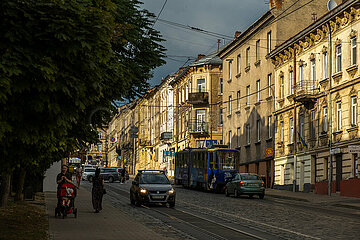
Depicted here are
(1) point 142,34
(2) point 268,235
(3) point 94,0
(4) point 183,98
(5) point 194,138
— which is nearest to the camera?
(3) point 94,0

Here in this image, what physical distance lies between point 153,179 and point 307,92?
18.0 meters

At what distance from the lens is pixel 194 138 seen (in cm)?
7338

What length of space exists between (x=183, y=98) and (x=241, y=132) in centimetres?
2215

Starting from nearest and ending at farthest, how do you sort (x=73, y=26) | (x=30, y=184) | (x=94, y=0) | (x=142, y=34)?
(x=73, y=26), (x=94, y=0), (x=142, y=34), (x=30, y=184)

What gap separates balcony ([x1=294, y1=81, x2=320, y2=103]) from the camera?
42.1 m

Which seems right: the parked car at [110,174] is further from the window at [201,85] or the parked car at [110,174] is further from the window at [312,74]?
the window at [312,74]

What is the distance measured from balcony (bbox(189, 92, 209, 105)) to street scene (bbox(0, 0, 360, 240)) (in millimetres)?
216

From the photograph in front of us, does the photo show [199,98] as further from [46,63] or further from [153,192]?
[46,63]

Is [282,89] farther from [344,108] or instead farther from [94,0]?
[94,0]

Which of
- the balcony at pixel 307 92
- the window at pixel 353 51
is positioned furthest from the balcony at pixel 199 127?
the window at pixel 353 51

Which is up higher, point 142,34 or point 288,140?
point 142,34

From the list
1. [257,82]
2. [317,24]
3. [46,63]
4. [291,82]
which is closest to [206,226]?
[46,63]

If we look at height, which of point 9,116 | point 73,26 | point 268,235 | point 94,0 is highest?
point 94,0

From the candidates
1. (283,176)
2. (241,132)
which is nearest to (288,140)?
(283,176)
